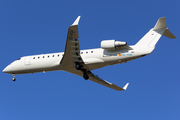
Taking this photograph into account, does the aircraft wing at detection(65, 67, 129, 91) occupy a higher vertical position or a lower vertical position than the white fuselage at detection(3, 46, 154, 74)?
lower

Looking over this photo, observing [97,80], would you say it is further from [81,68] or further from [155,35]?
[155,35]

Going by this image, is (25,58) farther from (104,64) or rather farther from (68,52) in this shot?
(104,64)

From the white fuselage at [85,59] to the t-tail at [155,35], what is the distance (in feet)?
2.16

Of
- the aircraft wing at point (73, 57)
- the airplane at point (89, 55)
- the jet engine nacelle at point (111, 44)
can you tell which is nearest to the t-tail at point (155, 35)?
the airplane at point (89, 55)

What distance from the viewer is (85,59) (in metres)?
25.9

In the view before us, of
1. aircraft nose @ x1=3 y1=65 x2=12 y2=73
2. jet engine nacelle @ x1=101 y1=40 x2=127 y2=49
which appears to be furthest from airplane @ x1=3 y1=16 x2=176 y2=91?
aircraft nose @ x1=3 y1=65 x2=12 y2=73

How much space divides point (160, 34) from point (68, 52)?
9.14 metres

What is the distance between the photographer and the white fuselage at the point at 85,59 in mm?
24344

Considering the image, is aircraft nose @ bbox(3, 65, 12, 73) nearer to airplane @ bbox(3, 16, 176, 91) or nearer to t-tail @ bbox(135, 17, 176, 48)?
airplane @ bbox(3, 16, 176, 91)

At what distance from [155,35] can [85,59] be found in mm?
7368

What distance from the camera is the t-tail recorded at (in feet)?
80.1

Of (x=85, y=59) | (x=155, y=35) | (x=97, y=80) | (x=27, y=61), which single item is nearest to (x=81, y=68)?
(x=85, y=59)

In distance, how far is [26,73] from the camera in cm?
2930

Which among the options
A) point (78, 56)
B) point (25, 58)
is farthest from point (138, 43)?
point (25, 58)
